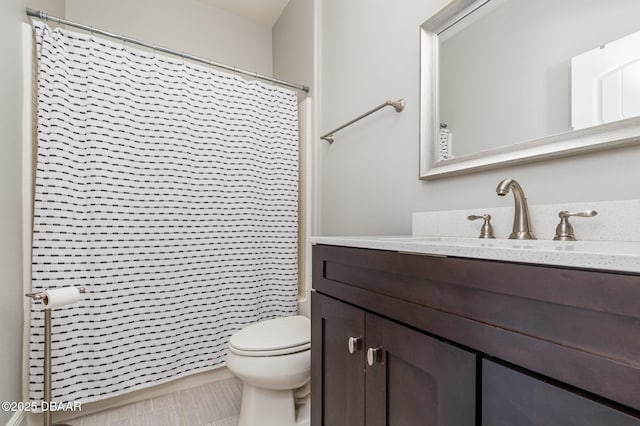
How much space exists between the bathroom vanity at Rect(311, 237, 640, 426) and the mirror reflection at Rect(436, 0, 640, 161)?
44 centimetres

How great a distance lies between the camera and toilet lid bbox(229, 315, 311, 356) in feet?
4.23

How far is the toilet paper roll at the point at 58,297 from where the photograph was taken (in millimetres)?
1164

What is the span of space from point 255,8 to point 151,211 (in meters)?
1.90

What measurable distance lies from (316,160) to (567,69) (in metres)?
1.39

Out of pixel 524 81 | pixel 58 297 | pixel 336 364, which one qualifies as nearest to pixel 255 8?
pixel 524 81

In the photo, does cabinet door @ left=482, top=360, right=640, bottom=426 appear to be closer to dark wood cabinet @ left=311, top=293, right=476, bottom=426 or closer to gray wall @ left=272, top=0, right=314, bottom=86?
dark wood cabinet @ left=311, top=293, right=476, bottom=426

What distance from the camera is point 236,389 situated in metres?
1.77

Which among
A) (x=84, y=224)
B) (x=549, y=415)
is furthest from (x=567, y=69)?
(x=84, y=224)

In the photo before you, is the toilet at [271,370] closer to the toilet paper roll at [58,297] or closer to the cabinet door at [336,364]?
the cabinet door at [336,364]

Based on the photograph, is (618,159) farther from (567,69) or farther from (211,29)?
(211,29)

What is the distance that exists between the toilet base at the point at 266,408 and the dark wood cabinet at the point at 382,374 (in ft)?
1.24

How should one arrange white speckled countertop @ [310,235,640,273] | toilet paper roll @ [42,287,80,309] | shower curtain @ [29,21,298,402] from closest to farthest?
white speckled countertop @ [310,235,640,273] → toilet paper roll @ [42,287,80,309] → shower curtain @ [29,21,298,402]

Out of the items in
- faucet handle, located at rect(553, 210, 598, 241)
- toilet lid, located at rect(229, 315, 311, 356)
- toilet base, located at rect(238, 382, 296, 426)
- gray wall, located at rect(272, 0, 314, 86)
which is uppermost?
gray wall, located at rect(272, 0, 314, 86)

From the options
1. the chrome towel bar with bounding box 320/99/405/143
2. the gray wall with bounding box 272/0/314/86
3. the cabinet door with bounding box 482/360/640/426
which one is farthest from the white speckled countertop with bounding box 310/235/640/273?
the gray wall with bounding box 272/0/314/86
